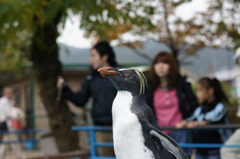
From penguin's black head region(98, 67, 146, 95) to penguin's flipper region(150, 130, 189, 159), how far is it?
0.26 meters

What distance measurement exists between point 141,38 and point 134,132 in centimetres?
1228

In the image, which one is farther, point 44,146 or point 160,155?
point 44,146

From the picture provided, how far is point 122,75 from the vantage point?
81.6 inches

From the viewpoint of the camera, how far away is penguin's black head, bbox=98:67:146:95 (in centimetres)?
205

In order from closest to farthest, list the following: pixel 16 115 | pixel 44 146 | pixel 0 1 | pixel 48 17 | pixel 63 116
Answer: pixel 0 1 < pixel 48 17 < pixel 44 146 < pixel 63 116 < pixel 16 115

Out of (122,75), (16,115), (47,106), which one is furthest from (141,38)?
(122,75)

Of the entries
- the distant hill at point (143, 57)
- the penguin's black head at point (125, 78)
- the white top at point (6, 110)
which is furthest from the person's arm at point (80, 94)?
the white top at point (6, 110)

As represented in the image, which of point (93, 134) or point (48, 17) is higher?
point (48, 17)

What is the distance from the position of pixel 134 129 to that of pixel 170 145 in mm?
199

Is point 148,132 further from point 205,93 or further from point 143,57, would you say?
point 143,57

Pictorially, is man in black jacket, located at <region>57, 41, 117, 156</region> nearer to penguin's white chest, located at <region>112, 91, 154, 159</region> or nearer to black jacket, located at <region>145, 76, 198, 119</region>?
black jacket, located at <region>145, 76, 198, 119</region>

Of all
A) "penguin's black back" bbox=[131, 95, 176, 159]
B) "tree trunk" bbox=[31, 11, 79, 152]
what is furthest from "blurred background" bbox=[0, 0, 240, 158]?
"penguin's black back" bbox=[131, 95, 176, 159]

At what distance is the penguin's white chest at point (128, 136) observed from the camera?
1.97 meters

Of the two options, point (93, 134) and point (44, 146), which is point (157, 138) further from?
point (44, 146)
